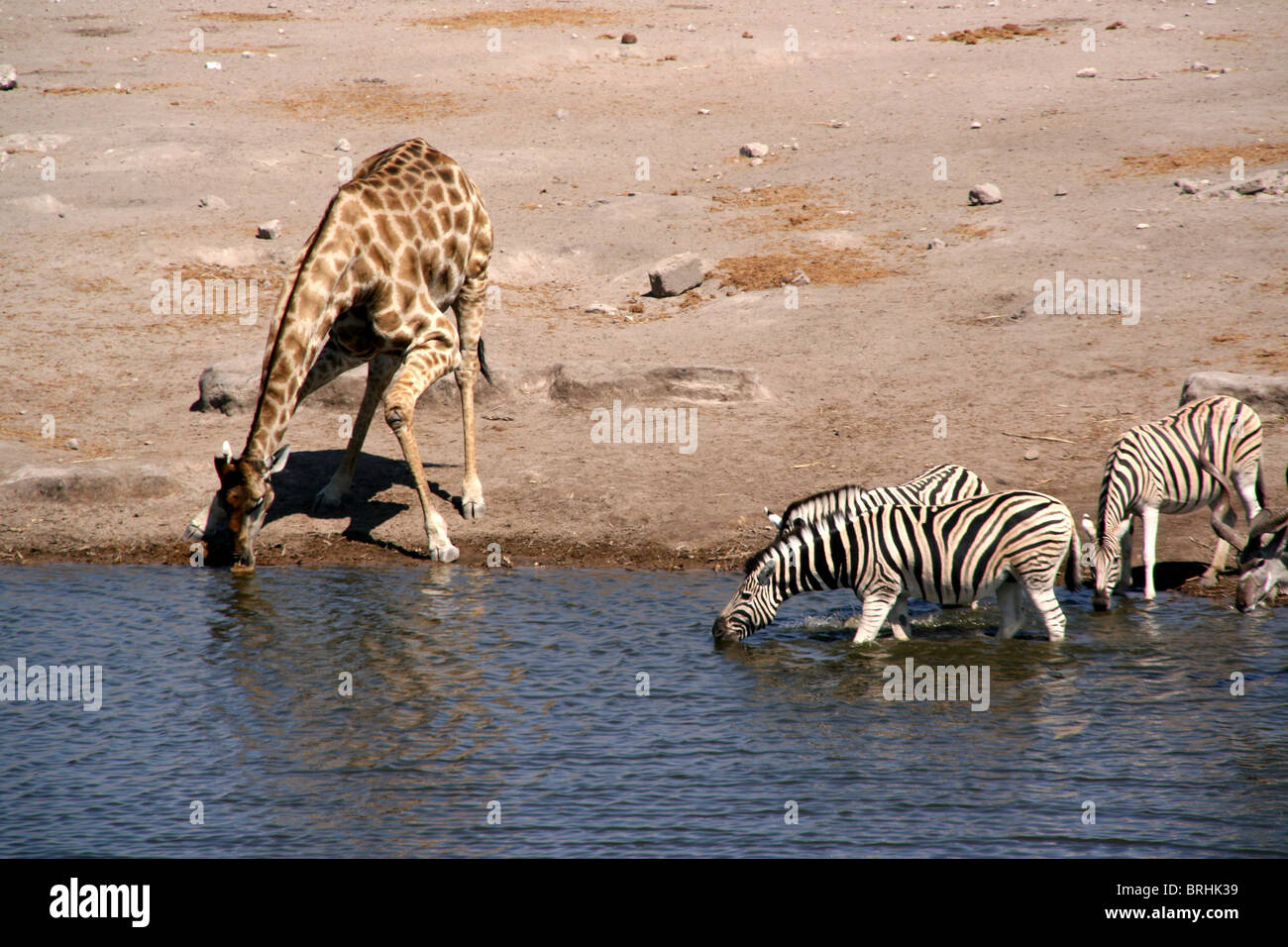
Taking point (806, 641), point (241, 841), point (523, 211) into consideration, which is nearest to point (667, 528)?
point (806, 641)

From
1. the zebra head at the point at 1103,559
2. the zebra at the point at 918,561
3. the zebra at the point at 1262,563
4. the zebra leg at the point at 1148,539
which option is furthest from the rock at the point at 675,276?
the zebra at the point at 1262,563

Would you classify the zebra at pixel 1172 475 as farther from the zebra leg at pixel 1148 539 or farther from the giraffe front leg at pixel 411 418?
the giraffe front leg at pixel 411 418

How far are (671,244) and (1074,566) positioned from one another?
1049cm

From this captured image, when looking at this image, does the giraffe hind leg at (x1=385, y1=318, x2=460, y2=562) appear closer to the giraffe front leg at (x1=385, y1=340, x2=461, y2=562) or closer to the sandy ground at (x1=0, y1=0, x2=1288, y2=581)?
the giraffe front leg at (x1=385, y1=340, x2=461, y2=562)

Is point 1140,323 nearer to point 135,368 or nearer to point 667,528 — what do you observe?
point 667,528

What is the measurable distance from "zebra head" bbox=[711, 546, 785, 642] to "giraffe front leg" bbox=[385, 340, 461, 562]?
2.98 metres

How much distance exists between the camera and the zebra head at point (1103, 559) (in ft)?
32.4

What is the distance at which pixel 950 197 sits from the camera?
20.1 m

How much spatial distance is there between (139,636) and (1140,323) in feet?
36.2

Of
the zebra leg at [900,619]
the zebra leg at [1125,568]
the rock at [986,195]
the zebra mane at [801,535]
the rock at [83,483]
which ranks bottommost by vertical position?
the zebra leg at [900,619]

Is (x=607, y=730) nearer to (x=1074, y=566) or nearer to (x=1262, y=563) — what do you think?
(x=1074, y=566)

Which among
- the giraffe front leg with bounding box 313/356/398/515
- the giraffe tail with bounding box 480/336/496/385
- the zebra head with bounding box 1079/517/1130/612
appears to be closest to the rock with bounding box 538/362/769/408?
the giraffe tail with bounding box 480/336/496/385

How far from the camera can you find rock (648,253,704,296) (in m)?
17.6
